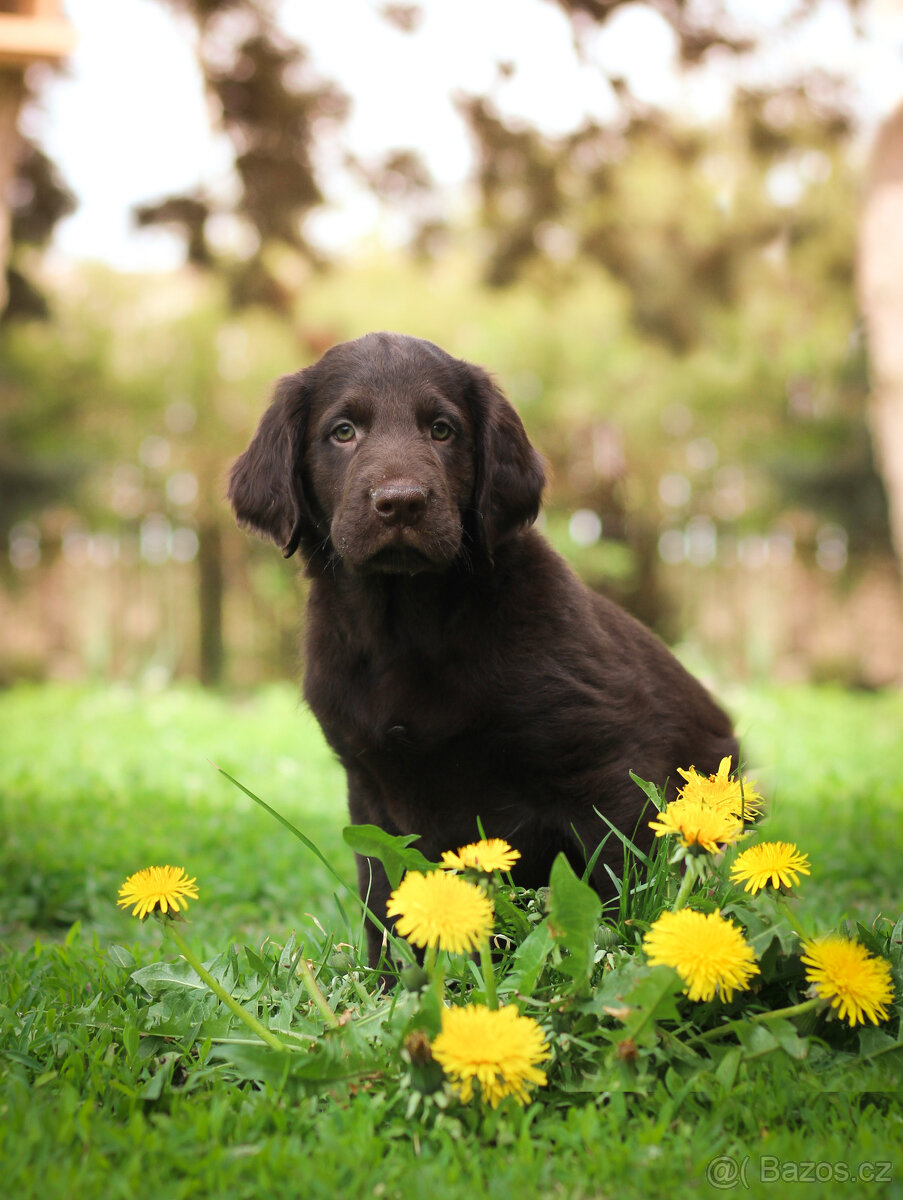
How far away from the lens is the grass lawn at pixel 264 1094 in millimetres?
1466

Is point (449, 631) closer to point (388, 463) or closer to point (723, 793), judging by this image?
Answer: point (388, 463)

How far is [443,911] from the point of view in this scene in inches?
61.4

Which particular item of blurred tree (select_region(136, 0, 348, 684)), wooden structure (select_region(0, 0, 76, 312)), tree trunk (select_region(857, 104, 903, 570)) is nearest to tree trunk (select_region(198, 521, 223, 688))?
blurred tree (select_region(136, 0, 348, 684))

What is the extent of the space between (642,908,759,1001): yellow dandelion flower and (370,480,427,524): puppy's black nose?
41.6 inches

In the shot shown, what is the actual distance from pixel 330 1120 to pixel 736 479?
30.2ft

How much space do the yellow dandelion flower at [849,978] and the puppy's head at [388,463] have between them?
1135 mm

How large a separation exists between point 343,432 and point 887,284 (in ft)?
20.8

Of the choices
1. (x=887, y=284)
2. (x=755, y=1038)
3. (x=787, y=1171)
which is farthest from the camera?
(x=887, y=284)

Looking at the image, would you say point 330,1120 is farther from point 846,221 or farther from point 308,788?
point 846,221

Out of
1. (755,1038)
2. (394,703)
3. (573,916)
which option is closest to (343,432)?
(394,703)

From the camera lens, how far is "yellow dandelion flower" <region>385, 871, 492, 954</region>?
1.55 m

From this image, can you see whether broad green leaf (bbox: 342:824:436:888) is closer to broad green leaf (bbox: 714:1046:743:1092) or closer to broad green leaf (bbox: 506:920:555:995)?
broad green leaf (bbox: 506:920:555:995)

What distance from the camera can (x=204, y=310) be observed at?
9320 millimetres

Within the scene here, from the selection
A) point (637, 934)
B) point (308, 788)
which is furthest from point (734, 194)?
point (637, 934)
